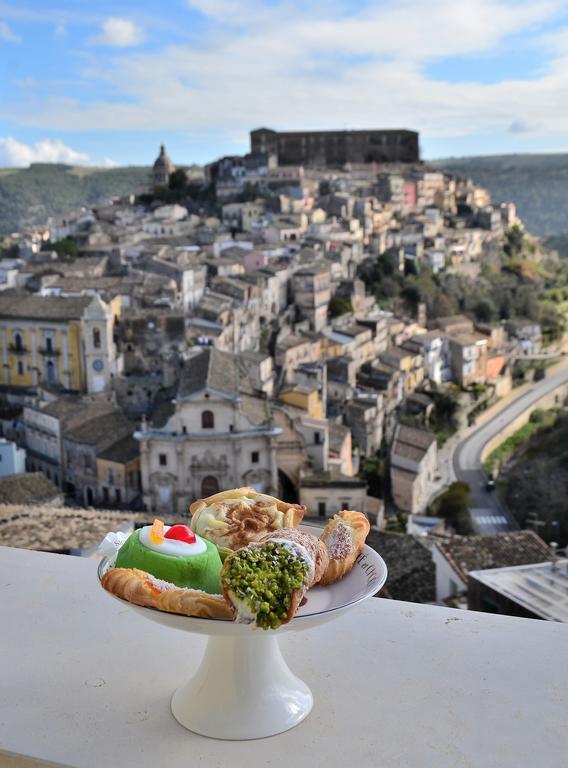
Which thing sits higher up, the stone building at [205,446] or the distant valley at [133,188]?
the distant valley at [133,188]

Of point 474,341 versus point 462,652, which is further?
point 474,341

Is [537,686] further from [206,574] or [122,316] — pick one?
[122,316]

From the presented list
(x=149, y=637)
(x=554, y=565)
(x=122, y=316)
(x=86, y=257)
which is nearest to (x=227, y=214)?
(x=86, y=257)

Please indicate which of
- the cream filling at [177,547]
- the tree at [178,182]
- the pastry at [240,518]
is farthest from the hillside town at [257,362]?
the cream filling at [177,547]

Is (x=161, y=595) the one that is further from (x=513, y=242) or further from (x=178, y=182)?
(x=513, y=242)

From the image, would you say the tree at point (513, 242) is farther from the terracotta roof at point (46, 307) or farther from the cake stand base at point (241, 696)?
the cake stand base at point (241, 696)

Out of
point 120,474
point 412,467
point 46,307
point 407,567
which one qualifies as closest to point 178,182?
point 46,307

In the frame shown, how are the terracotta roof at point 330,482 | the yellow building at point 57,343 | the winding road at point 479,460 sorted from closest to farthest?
1. the terracotta roof at point 330,482
2. the winding road at point 479,460
3. the yellow building at point 57,343
